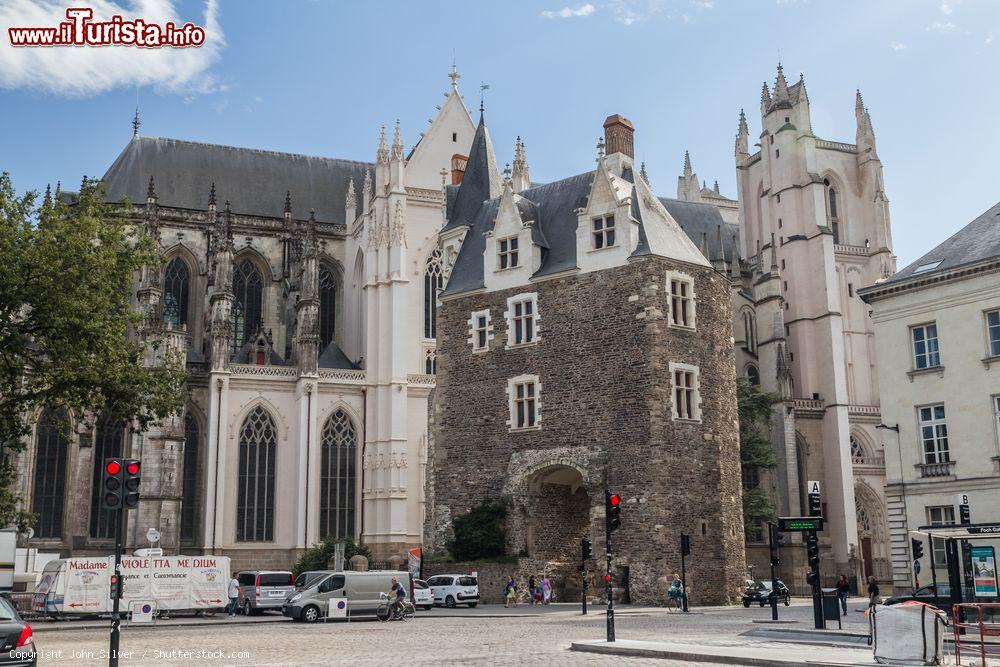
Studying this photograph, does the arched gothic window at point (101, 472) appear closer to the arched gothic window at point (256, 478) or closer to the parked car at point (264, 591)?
the arched gothic window at point (256, 478)

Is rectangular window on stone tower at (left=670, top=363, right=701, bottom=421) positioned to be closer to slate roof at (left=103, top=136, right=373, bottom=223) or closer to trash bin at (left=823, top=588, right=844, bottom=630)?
trash bin at (left=823, top=588, right=844, bottom=630)

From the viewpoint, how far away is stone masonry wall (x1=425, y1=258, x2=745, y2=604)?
109 feet

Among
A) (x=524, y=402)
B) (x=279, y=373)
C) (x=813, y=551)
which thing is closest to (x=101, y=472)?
(x=279, y=373)

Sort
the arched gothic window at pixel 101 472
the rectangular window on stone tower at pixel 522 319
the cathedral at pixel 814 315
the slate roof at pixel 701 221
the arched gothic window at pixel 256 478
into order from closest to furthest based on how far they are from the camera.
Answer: the rectangular window on stone tower at pixel 522 319, the arched gothic window at pixel 101 472, the arched gothic window at pixel 256 478, the cathedral at pixel 814 315, the slate roof at pixel 701 221

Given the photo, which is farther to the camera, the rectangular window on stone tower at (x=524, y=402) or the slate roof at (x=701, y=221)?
the slate roof at (x=701, y=221)

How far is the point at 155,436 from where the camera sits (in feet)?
150

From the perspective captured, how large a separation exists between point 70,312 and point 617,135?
24253mm

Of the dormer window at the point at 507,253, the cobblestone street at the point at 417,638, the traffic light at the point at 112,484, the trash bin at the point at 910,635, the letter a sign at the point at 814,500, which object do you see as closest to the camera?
the trash bin at the point at 910,635

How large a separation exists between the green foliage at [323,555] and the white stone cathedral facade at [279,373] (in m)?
1.34

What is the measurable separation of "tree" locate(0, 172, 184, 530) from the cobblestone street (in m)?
5.72

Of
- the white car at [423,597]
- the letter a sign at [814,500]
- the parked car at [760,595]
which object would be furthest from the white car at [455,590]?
the letter a sign at [814,500]

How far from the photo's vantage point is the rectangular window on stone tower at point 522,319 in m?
36.6

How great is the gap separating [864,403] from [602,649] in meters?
42.5

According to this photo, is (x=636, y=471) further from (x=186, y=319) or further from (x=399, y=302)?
(x=186, y=319)
